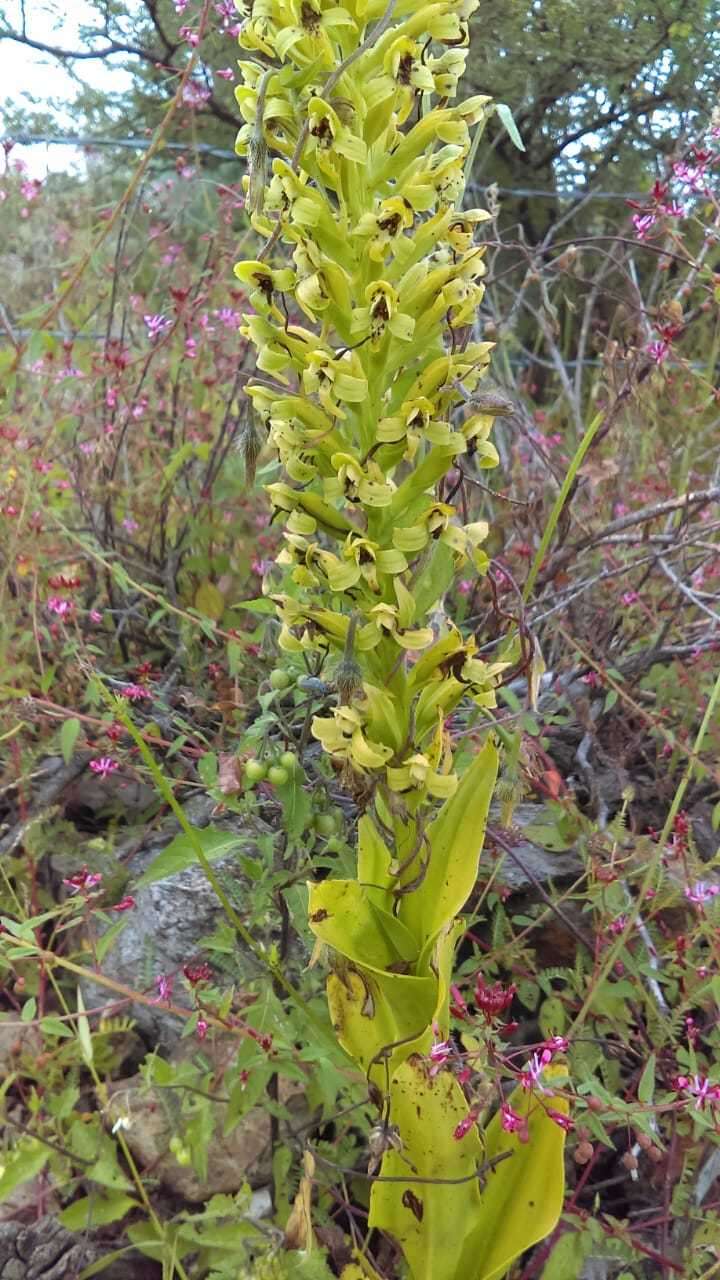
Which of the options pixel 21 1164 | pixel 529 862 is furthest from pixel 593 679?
pixel 21 1164

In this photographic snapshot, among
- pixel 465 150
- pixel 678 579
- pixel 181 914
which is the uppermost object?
pixel 465 150

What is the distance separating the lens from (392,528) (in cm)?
127

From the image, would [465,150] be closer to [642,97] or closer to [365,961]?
[365,961]

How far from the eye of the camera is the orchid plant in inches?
45.4

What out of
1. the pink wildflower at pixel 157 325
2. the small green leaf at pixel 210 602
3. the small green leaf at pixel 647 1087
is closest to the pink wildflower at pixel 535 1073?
the small green leaf at pixel 647 1087

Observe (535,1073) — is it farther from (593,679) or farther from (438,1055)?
(593,679)

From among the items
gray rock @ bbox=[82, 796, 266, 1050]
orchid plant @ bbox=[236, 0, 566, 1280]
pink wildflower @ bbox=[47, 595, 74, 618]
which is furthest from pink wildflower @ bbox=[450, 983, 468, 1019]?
pink wildflower @ bbox=[47, 595, 74, 618]

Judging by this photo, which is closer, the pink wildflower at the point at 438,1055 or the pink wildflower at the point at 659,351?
the pink wildflower at the point at 438,1055

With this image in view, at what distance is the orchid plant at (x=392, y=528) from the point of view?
3.78 ft

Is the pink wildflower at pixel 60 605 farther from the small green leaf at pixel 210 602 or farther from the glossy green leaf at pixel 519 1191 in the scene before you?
the glossy green leaf at pixel 519 1191

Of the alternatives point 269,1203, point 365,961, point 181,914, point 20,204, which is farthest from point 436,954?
point 20,204

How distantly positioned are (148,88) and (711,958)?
378 centimetres

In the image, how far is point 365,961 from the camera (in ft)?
4.16

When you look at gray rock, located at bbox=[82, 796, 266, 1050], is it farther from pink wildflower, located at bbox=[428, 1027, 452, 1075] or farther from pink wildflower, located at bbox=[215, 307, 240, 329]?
pink wildflower, located at bbox=[215, 307, 240, 329]
